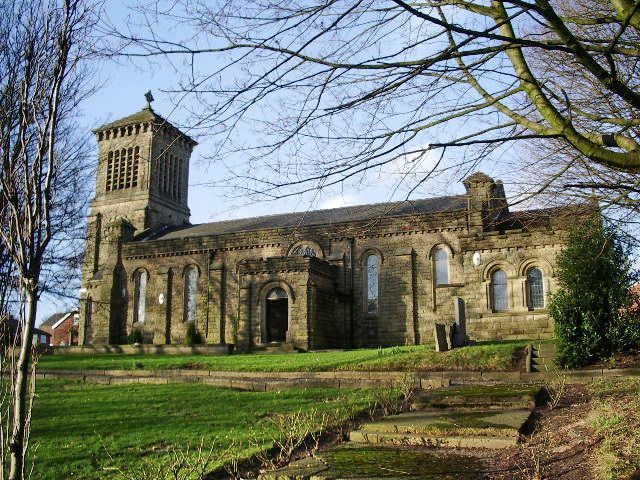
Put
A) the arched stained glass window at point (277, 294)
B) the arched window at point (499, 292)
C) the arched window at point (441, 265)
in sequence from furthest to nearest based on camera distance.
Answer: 1. the arched window at point (441, 265)
2. the arched stained glass window at point (277, 294)
3. the arched window at point (499, 292)

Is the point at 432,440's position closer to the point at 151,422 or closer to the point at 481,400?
the point at 481,400

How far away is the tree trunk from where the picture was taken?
12.8 feet

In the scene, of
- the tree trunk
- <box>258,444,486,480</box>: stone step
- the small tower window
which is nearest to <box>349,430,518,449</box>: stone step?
<box>258,444,486,480</box>: stone step

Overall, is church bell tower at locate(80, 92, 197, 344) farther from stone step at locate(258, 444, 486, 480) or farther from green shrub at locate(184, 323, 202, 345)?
stone step at locate(258, 444, 486, 480)

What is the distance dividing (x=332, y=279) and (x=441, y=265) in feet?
19.6

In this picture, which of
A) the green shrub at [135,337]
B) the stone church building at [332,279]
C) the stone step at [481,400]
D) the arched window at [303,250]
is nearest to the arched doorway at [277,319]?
the stone church building at [332,279]

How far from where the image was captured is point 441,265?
107 ft

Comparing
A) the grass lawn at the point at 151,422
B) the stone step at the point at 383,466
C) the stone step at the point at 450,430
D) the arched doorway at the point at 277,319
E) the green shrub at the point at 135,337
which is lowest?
the grass lawn at the point at 151,422

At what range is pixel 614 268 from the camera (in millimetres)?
17469

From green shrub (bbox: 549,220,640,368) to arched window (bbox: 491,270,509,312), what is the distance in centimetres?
940

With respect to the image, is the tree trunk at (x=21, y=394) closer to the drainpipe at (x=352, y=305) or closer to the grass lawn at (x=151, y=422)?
the grass lawn at (x=151, y=422)

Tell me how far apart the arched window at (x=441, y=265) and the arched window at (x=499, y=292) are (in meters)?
4.74

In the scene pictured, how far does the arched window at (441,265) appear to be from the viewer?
107 feet

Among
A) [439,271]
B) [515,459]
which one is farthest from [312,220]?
[515,459]
